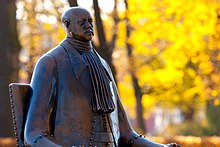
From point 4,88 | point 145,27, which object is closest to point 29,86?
point 4,88

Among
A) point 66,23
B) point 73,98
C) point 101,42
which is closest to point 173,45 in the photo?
point 101,42

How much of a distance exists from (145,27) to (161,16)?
5.08ft

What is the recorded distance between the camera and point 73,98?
5.61m

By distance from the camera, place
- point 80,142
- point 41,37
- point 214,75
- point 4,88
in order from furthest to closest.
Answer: point 41,37
point 214,75
point 4,88
point 80,142

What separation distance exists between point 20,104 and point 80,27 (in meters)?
0.72

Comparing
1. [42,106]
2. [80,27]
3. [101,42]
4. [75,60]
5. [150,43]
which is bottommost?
[150,43]

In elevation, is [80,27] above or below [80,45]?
above

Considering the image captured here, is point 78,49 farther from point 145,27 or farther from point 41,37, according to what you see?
point 41,37

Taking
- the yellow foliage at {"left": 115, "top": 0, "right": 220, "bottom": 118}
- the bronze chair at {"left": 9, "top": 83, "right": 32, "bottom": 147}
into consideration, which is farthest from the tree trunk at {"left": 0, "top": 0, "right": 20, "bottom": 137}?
the bronze chair at {"left": 9, "top": 83, "right": 32, "bottom": 147}

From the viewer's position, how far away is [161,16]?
26.1 metres

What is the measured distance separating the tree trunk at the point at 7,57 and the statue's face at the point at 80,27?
1515cm

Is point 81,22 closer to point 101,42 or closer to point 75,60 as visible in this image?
point 75,60

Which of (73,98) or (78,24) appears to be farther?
(78,24)

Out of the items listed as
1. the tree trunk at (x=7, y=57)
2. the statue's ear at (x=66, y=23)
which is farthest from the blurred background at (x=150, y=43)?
the statue's ear at (x=66, y=23)
